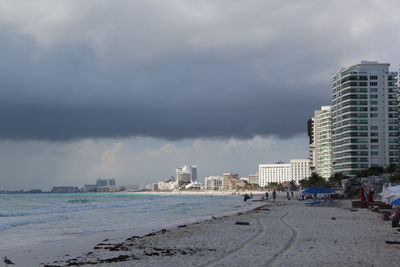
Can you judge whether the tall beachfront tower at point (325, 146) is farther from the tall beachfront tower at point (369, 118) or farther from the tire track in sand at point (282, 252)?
the tire track in sand at point (282, 252)

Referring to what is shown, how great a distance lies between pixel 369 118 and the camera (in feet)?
495

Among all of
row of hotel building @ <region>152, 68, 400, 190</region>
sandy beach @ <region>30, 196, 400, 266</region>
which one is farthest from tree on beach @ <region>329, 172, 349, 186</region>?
sandy beach @ <region>30, 196, 400, 266</region>

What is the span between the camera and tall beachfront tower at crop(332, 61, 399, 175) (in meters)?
148

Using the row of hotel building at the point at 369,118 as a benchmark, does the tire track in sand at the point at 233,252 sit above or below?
below

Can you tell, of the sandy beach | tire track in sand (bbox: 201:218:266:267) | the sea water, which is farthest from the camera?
the sea water

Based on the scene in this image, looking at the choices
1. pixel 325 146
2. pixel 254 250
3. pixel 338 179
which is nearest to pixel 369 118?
pixel 338 179

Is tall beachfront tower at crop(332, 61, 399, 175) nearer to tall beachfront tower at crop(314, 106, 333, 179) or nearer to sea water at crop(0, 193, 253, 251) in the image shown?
tall beachfront tower at crop(314, 106, 333, 179)

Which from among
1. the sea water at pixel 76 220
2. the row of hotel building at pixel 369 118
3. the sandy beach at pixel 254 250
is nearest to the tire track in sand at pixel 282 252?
the sandy beach at pixel 254 250

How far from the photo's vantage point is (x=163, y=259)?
1769 centimetres

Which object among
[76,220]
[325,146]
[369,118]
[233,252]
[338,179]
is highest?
[369,118]

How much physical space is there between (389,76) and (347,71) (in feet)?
41.8

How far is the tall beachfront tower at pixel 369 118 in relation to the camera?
487 feet

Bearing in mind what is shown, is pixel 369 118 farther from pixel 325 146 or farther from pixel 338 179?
pixel 325 146

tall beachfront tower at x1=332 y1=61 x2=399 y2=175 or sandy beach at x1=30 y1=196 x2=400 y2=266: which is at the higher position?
tall beachfront tower at x1=332 y1=61 x2=399 y2=175
